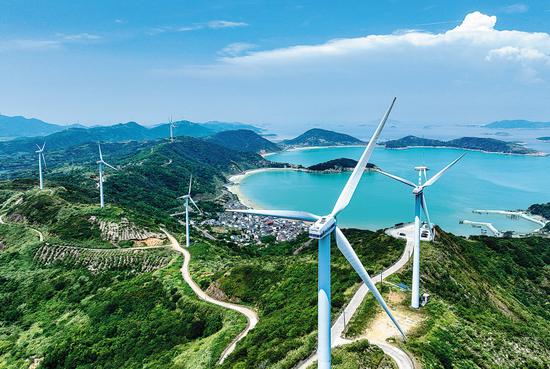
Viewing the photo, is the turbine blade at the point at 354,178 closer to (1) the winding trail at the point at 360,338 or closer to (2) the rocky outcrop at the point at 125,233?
(1) the winding trail at the point at 360,338

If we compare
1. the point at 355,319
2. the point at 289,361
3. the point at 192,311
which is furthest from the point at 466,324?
the point at 192,311

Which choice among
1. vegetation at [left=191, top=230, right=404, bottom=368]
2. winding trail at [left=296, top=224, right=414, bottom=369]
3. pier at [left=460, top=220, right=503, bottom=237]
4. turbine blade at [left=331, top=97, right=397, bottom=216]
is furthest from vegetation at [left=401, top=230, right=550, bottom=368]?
pier at [left=460, top=220, right=503, bottom=237]

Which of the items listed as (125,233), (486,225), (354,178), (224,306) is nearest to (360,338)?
(354,178)

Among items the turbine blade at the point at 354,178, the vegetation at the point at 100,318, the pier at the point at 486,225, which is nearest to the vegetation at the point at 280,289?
the vegetation at the point at 100,318

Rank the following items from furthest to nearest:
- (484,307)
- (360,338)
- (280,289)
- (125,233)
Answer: (125,233) → (280,289) → (484,307) → (360,338)

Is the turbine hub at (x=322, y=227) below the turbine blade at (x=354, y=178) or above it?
below

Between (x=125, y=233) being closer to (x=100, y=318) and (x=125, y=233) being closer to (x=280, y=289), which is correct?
(x=100, y=318)
